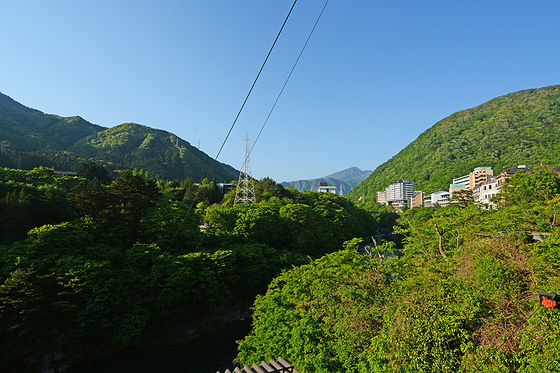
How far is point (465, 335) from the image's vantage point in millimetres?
6121

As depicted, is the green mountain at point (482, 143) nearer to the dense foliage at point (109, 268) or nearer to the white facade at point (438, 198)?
the white facade at point (438, 198)

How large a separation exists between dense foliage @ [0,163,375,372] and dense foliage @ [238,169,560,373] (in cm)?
929

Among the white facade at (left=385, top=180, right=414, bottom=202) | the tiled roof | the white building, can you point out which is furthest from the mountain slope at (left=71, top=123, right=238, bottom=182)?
the tiled roof

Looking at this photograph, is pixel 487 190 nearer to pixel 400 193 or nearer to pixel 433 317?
pixel 400 193

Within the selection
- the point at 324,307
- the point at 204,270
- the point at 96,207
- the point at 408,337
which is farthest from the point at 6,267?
the point at 408,337

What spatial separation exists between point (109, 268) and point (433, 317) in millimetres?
19227

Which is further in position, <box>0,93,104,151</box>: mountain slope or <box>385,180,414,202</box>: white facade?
<box>385,180,414,202</box>: white facade

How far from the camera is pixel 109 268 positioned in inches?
748

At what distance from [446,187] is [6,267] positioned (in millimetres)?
105376

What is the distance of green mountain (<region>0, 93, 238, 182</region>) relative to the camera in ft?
317

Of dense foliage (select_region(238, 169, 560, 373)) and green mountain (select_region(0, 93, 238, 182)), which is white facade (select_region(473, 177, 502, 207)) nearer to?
dense foliage (select_region(238, 169, 560, 373))

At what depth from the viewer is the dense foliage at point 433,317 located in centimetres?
584

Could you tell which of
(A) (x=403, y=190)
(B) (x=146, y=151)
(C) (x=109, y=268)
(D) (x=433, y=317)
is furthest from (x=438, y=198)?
(B) (x=146, y=151)

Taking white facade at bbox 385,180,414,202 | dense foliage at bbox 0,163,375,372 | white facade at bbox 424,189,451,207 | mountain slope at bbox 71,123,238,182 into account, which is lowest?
dense foliage at bbox 0,163,375,372
